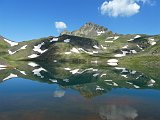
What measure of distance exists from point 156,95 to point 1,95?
2816 centimetres

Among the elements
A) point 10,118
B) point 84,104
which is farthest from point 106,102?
point 10,118

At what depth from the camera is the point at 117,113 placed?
39.6 metres

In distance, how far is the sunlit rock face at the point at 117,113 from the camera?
3716 centimetres

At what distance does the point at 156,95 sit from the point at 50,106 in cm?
2373

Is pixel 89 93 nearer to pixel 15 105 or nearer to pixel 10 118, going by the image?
pixel 15 105

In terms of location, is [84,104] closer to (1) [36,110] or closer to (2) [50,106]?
(2) [50,106]

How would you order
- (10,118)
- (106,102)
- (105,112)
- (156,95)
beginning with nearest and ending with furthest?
(10,118) → (105,112) → (106,102) → (156,95)

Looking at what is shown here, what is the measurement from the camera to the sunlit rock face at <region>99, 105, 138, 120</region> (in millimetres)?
37156

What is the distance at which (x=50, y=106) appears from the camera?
44000mm

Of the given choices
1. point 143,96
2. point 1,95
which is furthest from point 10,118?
point 143,96

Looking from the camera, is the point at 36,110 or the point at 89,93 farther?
the point at 89,93

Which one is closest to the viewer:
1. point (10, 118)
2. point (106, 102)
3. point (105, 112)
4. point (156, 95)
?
point (10, 118)

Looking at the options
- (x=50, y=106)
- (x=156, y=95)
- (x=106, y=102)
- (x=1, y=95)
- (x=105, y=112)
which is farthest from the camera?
(x=156, y=95)

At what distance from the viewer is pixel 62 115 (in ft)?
124
